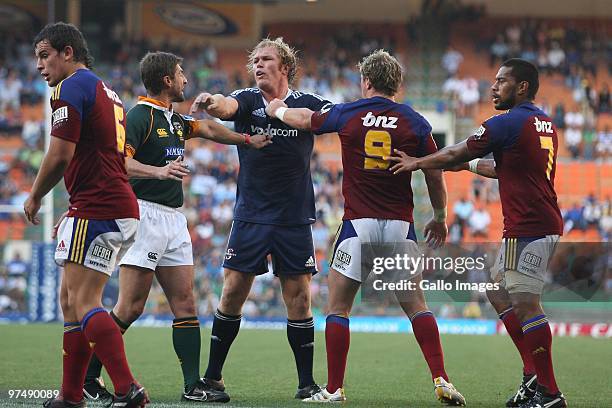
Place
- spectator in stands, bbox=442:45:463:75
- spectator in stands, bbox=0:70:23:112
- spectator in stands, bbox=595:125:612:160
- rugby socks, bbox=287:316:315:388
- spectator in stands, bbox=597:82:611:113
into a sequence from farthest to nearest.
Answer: spectator in stands, bbox=442:45:463:75, spectator in stands, bbox=0:70:23:112, spectator in stands, bbox=597:82:611:113, spectator in stands, bbox=595:125:612:160, rugby socks, bbox=287:316:315:388

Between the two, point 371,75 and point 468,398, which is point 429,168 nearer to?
point 371,75

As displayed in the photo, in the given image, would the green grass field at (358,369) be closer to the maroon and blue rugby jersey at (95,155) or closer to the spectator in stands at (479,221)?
the maroon and blue rugby jersey at (95,155)

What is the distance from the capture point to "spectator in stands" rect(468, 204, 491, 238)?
22.6 metres

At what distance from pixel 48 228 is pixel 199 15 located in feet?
33.2

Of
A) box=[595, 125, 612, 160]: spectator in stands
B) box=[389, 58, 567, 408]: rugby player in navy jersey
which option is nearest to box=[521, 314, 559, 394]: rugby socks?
box=[389, 58, 567, 408]: rugby player in navy jersey

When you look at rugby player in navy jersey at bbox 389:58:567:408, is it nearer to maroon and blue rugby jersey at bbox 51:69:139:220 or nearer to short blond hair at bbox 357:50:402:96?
short blond hair at bbox 357:50:402:96

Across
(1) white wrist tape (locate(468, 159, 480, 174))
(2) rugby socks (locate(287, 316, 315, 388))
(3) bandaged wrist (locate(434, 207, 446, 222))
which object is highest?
(1) white wrist tape (locate(468, 159, 480, 174))

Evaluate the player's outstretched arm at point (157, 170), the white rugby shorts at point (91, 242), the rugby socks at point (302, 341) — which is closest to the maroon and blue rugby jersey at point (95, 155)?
the white rugby shorts at point (91, 242)

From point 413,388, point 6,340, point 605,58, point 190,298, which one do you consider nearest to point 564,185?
point 605,58

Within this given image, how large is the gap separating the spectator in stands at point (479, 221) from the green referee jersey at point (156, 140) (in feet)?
A: 53.4

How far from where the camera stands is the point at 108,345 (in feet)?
17.8

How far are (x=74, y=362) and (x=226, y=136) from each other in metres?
2.07

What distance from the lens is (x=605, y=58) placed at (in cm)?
2688

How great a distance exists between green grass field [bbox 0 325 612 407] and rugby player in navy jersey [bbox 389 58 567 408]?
0.72 meters
